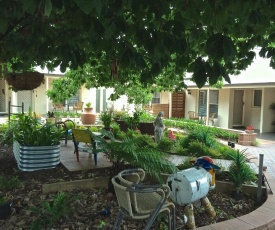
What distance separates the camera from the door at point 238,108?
18.6m

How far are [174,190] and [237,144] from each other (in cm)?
1087

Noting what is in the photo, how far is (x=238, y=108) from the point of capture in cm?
1873

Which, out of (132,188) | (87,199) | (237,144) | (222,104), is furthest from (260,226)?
(222,104)

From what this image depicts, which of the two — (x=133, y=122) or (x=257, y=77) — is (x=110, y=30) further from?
(x=257, y=77)

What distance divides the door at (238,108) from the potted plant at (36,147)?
14.9 m

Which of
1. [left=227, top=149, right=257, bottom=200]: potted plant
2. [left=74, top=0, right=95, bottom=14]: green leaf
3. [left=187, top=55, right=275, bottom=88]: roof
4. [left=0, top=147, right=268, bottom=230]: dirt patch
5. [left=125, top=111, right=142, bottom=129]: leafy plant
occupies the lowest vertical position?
[left=0, top=147, right=268, bottom=230]: dirt patch

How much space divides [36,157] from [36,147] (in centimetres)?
18

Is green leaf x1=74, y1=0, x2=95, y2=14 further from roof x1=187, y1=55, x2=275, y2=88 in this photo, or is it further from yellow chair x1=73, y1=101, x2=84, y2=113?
yellow chair x1=73, y1=101, x2=84, y2=113

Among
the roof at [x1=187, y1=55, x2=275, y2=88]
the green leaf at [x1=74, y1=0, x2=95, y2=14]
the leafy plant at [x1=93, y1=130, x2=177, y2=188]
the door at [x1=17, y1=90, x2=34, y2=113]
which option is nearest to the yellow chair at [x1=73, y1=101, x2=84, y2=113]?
the door at [x1=17, y1=90, x2=34, y2=113]

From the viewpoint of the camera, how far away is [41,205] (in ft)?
13.3

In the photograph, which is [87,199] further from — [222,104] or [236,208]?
[222,104]

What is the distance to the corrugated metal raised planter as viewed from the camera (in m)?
5.38

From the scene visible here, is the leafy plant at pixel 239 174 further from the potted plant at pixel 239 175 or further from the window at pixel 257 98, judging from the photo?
the window at pixel 257 98

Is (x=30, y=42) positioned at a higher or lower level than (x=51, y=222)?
higher
